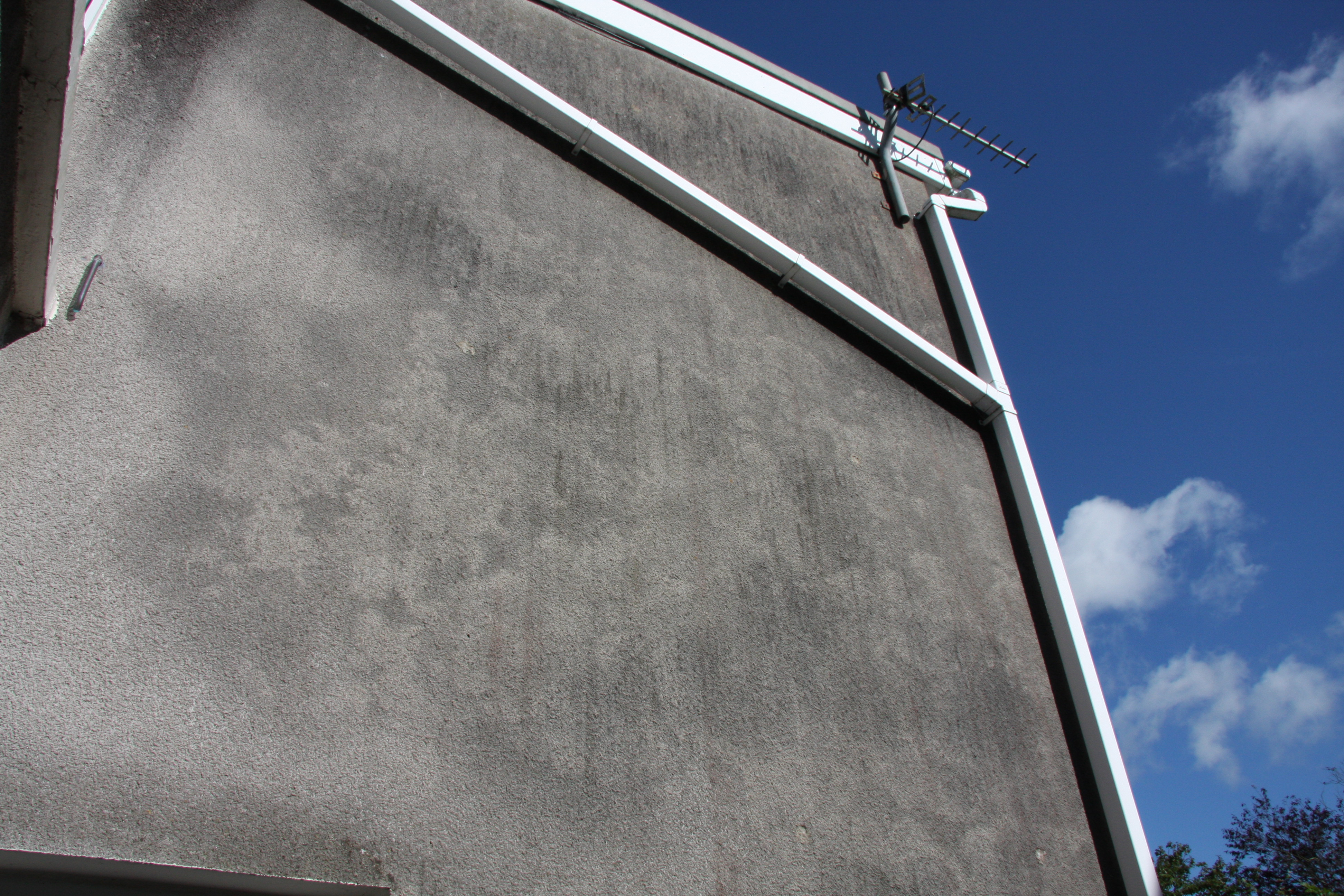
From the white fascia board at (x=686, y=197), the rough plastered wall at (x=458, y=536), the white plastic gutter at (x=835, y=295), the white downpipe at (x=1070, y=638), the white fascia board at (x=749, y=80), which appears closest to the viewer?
the rough plastered wall at (x=458, y=536)

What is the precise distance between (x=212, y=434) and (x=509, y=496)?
122cm

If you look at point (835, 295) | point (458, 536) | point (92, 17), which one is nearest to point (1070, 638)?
point (835, 295)

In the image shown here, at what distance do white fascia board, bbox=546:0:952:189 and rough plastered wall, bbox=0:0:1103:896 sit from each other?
1.67 meters

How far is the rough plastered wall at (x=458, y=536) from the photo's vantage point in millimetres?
2764

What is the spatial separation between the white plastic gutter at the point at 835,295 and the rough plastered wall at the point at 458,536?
15cm

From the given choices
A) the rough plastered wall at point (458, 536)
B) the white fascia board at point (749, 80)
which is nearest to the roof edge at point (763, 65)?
the white fascia board at point (749, 80)

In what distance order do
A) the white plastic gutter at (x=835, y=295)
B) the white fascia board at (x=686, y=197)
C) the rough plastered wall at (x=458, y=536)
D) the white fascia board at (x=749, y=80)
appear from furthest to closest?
1. the white fascia board at (x=749, y=80)
2. the white fascia board at (x=686, y=197)
3. the white plastic gutter at (x=835, y=295)
4. the rough plastered wall at (x=458, y=536)

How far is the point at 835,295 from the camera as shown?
5219mm

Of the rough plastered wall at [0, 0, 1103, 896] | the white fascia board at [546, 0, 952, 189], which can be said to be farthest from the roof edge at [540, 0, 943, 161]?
the rough plastered wall at [0, 0, 1103, 896]

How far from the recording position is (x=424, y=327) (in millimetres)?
3932

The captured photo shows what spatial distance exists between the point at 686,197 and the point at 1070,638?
11.3 feet

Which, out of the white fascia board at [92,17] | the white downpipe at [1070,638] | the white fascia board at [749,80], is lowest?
the white downpipe at [1070,638]

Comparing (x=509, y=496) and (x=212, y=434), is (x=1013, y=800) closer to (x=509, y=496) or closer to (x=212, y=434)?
(x=509, y=496)

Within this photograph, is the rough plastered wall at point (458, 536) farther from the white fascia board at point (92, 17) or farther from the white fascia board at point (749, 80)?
the white fascia board at point (749, 80)
